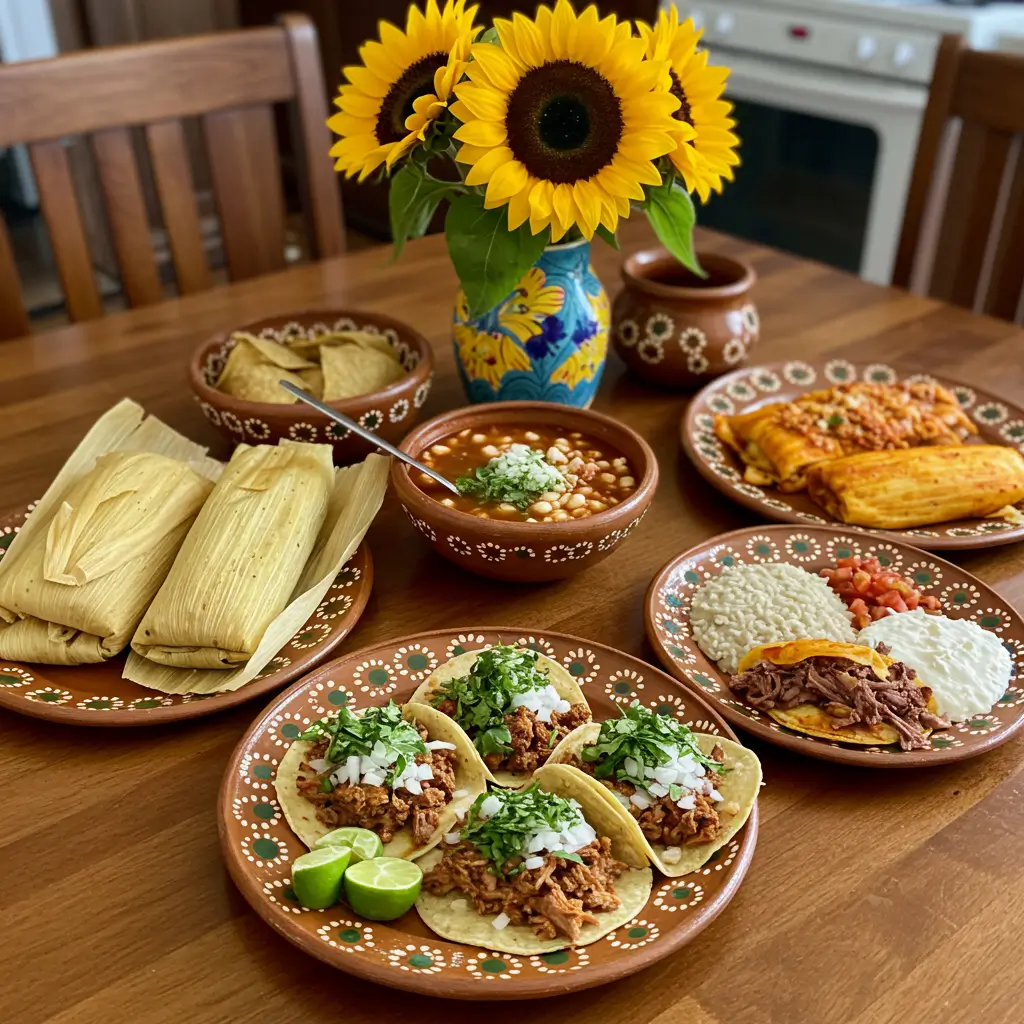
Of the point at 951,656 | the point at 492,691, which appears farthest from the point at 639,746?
the point at 951,656

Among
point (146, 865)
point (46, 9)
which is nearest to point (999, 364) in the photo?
Result: point (146, 865)

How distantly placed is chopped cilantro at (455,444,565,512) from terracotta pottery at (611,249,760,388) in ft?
1.52

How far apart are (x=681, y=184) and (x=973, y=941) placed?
905 millimetres

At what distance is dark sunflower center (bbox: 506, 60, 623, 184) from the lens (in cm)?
117

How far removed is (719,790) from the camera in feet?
2.97

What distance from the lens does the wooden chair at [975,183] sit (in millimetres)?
2047

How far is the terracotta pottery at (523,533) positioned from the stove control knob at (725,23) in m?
2.86

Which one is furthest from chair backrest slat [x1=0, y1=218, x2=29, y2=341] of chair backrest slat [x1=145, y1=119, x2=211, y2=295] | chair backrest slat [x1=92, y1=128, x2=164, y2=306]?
chair backrest slat [x1=145, y1=119, x2=211, y2=295]

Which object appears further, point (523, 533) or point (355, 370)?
point (355, 370)

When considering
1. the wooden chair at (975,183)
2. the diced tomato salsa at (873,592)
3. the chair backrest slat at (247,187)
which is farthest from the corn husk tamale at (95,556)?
the wooden chair at (975,183)

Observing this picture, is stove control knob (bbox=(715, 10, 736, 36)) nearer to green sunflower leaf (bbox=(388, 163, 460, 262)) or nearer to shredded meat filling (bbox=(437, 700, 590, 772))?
green sunflower leaf (bbox=(388, 163, 460, 262))

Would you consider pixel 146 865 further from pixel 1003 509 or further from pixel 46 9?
pixel 46 9

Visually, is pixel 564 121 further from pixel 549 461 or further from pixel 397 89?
pixel 549 461

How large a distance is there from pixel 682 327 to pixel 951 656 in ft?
2.31
